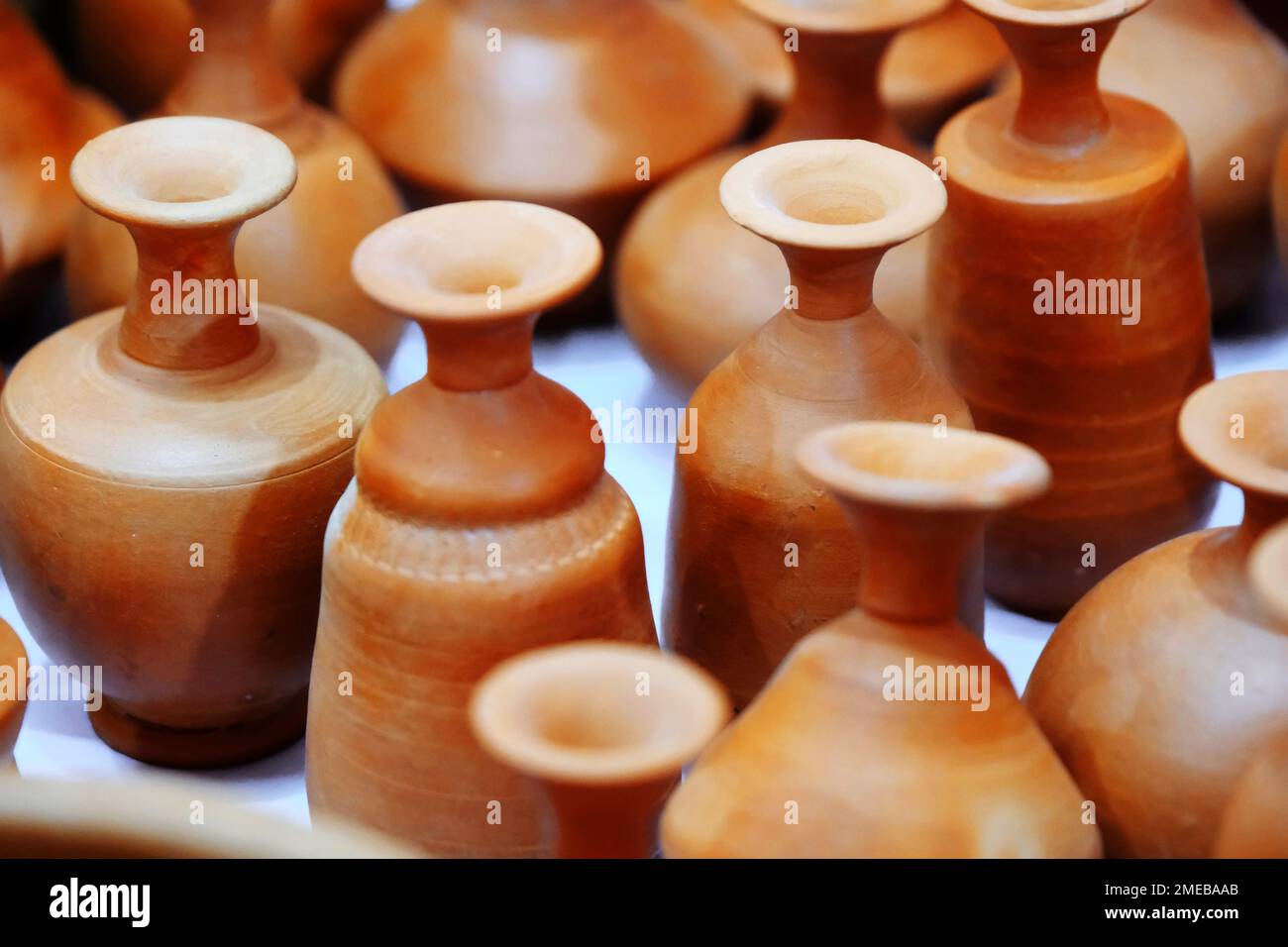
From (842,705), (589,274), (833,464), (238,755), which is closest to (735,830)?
(842,705)

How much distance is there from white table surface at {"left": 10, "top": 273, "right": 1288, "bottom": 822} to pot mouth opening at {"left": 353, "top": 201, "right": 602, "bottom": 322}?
71cm

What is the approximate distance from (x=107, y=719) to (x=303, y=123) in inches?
36.2

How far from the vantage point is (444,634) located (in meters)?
1.76

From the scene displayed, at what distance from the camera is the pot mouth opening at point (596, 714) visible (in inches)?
53.4

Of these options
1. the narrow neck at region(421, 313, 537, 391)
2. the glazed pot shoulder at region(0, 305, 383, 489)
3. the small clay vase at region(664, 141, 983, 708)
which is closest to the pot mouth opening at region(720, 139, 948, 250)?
the small clay vase at region(664, 141, 983, 708)

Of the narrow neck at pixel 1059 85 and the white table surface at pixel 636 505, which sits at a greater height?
the narrow neck at pixel 1059 85

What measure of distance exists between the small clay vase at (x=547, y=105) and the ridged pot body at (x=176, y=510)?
2.81ft

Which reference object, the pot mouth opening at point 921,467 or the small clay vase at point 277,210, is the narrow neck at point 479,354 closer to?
the pot mouth opening at point 921,467

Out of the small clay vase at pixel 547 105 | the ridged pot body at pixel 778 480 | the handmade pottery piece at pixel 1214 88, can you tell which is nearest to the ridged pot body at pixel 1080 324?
the ridged pot body at pixel 778 480

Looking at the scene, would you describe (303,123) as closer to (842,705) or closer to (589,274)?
(589,274)

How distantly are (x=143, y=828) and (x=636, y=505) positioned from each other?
54.9 inches

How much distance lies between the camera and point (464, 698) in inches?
70.0

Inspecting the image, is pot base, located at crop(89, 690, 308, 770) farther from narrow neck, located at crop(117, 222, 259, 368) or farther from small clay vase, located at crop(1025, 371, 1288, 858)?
small clay vase, located at crop(1025, 371, 1288, 858)

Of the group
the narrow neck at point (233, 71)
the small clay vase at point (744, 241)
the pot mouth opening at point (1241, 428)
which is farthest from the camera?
the narrow neck at point (233, 71)
